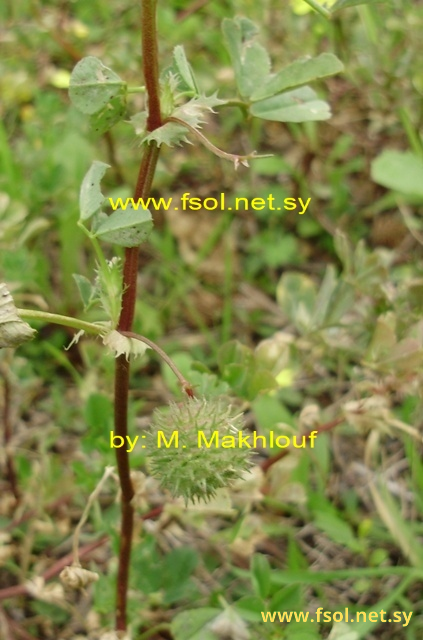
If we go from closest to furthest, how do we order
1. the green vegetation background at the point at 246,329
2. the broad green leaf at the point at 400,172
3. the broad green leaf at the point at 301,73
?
1. the broad green leaf at the point at 301,73
2. the green vegetation background at the point at 246,329
3. the broad green leaf at the point at 400,172

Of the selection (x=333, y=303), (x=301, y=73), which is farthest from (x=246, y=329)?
(x=301, y=73)

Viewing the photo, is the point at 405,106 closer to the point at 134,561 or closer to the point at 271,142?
the point at 271,142

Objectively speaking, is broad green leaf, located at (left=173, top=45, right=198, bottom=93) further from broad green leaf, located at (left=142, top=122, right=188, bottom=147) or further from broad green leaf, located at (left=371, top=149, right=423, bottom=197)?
broad green leaf, located at (left=371, top=149, right=423, bottom=197)

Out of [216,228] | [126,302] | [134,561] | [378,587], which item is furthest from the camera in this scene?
[216,228]

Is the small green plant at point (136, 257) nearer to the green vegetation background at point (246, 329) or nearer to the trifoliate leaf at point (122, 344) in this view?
the trifoliate leaf at point (122, 344)

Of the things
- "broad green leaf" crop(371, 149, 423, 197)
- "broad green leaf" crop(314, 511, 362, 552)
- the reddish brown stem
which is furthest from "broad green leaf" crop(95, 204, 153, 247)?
"broad green leaf" crop(371, 149, 423, 197)

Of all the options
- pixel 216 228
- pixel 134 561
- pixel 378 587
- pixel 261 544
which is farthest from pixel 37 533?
pixel 216 228

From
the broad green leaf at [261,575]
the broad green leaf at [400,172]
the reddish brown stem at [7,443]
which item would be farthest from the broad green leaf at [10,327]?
the broad green leaf at [400,172]
